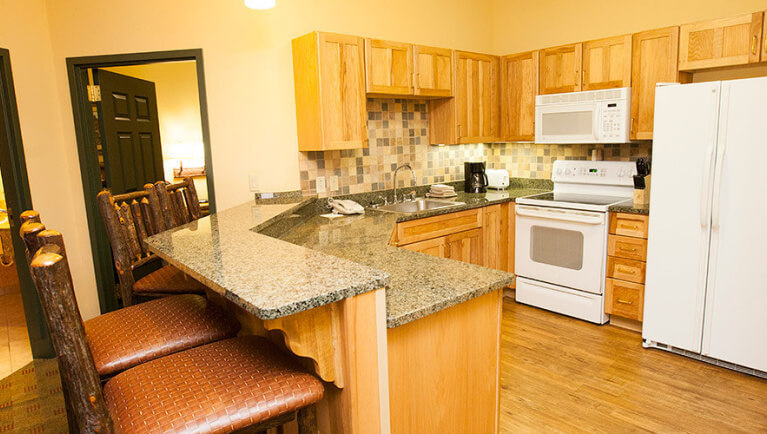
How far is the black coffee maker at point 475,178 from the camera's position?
4.29m

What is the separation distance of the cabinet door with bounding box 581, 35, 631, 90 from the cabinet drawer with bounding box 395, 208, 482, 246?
134cm

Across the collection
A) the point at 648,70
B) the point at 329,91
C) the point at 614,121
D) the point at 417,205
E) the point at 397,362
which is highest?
the point at 648,70

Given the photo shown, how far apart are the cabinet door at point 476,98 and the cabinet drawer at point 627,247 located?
144 cm

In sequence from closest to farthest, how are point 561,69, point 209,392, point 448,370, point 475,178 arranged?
point 209,392 → point 448,370 → point 561,69 → point 475,178

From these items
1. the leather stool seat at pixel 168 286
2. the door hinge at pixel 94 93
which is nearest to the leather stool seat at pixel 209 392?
the leather stool seat at pixel 168 286

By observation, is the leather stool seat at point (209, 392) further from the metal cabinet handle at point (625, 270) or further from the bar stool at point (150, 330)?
the metal cabinet handle at point (625, 270)

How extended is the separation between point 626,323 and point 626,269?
42cm

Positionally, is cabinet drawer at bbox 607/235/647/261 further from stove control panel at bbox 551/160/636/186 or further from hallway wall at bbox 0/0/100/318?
hallway wall at bbox 0/0/100/318

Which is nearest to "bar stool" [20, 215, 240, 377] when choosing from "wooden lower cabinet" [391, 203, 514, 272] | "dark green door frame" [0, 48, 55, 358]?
"wooden lower cabinet" [391, 203, 514, 272]

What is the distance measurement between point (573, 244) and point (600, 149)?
Answer: 3.20ft

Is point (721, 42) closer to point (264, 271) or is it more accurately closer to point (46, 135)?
point (264, 271)

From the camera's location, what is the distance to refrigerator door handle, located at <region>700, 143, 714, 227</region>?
2.67 meters

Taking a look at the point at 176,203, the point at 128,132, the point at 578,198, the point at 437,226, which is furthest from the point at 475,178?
the point at 128,132

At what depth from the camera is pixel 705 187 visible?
2.70 m
